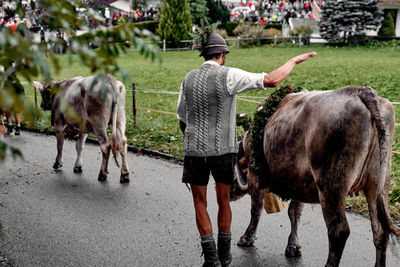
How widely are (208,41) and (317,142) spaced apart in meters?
1.39

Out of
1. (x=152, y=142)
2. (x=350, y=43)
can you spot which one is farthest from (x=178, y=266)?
(x=350, y=43)

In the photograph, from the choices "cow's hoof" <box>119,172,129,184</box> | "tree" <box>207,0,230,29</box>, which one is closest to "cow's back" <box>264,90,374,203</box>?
"cow's hoof" <box>119,172,129,184</box>

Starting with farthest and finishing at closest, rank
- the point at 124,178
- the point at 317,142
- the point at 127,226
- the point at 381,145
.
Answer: the point at 124,178
the point at 127,226
the point at 317,142
the point at 381,145

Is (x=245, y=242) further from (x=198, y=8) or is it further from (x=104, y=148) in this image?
(x=198, y=8)

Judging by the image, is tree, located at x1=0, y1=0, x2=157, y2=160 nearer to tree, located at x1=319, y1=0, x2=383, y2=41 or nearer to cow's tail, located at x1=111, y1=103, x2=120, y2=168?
cow's tail, located at x1=111, y1=103, x2=120, y2=168

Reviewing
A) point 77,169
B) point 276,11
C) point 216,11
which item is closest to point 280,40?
point 276,11

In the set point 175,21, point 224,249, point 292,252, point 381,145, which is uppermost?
point 381,145

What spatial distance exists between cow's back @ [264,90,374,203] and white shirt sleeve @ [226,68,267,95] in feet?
1.73

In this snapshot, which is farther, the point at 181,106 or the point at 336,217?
the point at 181,106

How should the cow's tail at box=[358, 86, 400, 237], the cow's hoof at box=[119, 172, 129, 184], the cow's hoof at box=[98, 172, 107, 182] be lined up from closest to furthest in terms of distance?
1. the cow's tail at box=[358, 86, 400, 237]
2. the cow's hoof at box=[119, 172, 129, 184]
3. the cow's hoof at box=[98, 172, 107, 182]

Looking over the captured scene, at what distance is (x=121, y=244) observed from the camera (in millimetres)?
5387

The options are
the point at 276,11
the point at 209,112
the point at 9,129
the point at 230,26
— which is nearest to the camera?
the point at 209,112

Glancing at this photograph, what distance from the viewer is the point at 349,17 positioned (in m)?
30.5

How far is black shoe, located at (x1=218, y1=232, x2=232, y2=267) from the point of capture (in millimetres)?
4545
